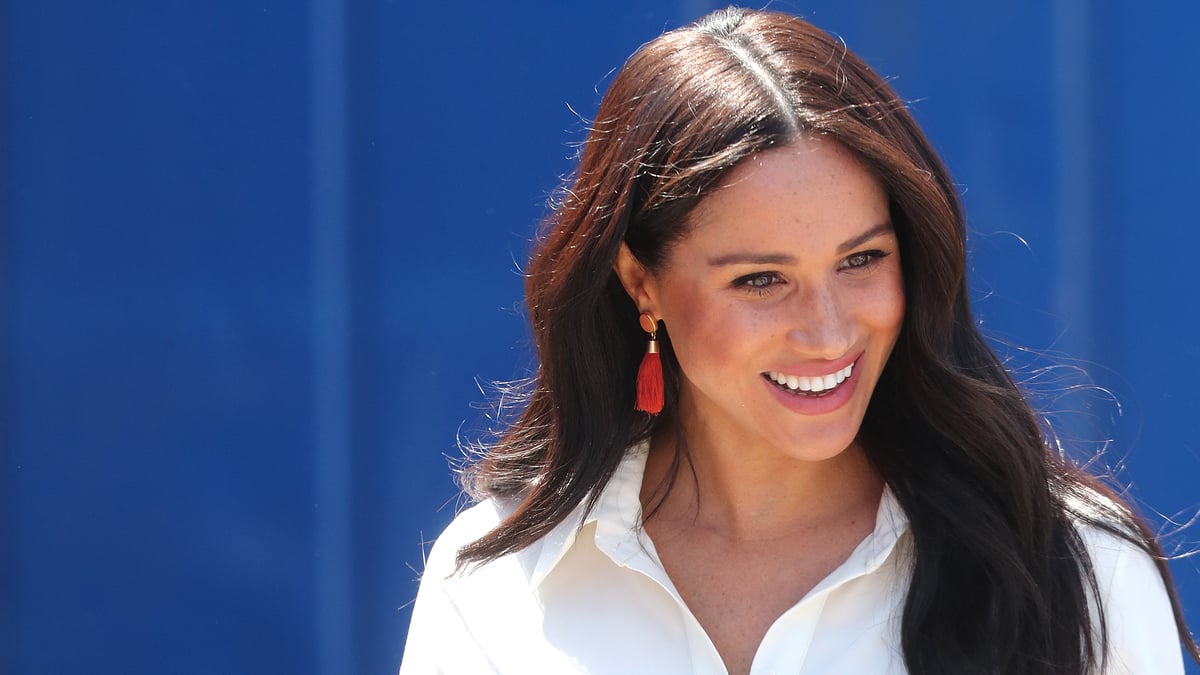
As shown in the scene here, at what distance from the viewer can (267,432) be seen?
81.9 inches

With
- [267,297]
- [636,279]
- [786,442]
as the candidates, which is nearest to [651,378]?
[636,279]

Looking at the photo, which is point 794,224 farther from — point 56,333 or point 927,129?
point 56,333

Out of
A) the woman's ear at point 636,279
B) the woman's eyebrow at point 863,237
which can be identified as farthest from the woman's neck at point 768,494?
the woman's eyebrow at point 863,237

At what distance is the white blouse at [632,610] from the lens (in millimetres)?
1560

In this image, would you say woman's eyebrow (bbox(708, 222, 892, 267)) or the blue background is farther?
the blue background

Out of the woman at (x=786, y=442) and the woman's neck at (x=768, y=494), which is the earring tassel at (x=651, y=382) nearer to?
the woman at (x=786, y=442)

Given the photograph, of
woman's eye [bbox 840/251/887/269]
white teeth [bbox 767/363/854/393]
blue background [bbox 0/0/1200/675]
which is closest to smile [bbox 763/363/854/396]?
white teeth [bbox 767/363/854/393]

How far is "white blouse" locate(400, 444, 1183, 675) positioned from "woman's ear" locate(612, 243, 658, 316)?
22 cm

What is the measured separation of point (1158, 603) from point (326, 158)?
1255mm

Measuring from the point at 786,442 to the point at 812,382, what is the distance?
0.08 m

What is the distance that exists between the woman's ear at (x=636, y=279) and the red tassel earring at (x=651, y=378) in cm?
2

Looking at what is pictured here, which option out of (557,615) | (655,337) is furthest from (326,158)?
(557,615)

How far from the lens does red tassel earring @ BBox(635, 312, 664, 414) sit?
5.92ft

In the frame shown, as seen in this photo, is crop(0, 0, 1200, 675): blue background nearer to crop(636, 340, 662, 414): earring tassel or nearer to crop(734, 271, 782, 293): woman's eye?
crop(636, 340, 662, 414): earring tassel
